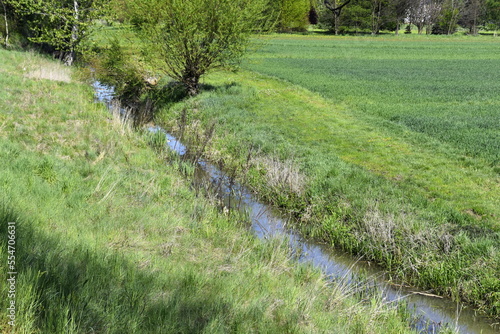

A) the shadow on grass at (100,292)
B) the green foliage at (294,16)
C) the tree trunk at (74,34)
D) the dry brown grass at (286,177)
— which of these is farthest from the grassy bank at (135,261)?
the green foliage at (294,16)

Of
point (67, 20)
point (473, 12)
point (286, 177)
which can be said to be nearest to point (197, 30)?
point (67, 20)

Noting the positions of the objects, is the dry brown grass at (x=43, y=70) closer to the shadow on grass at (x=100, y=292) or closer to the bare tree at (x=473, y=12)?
the shadow on grass at (x=100, y=292)

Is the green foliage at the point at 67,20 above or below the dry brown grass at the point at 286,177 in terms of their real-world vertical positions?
above

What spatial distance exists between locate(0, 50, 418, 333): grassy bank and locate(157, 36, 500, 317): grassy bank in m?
1.57

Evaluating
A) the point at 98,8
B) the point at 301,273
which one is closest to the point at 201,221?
the point at 301,273

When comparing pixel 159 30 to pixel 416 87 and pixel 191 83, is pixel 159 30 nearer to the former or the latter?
pixel 191 83

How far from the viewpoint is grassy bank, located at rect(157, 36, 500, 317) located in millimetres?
7059

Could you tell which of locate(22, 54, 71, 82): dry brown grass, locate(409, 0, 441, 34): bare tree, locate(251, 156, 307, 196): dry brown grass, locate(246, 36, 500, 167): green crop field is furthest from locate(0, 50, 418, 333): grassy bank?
locate(409, 0, 441, 34): bare tree

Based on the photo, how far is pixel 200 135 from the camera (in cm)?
1477

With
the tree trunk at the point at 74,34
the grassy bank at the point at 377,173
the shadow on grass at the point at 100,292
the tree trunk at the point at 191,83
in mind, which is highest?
the tree trunk at the point at 74,34

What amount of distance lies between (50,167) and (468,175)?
941cm

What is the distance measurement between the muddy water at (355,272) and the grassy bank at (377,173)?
235mm

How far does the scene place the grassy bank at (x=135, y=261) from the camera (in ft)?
11.4

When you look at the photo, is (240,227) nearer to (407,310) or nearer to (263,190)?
(263,190)
